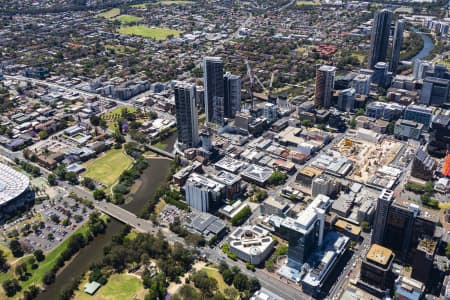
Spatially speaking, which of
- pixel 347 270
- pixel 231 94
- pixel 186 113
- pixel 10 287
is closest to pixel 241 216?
pixel 347 270

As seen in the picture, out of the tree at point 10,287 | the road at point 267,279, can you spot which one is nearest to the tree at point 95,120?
the tree at point 10,287

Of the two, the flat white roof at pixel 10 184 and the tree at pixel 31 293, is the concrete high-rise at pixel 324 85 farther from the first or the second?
the tree at pixel 31 293

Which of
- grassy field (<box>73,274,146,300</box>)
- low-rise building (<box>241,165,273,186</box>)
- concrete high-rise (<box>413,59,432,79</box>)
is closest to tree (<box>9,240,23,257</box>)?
grassy field (<box>73,274,146,300</box>)

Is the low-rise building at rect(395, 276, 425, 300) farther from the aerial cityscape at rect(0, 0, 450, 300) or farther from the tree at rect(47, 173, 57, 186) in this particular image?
the tree at rect(47, 173, 57, 186)

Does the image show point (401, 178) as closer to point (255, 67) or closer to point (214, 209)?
point (214, 209)

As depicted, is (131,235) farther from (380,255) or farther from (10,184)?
(380,255)

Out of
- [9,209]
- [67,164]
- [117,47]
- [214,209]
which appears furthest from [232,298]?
[117,47]
